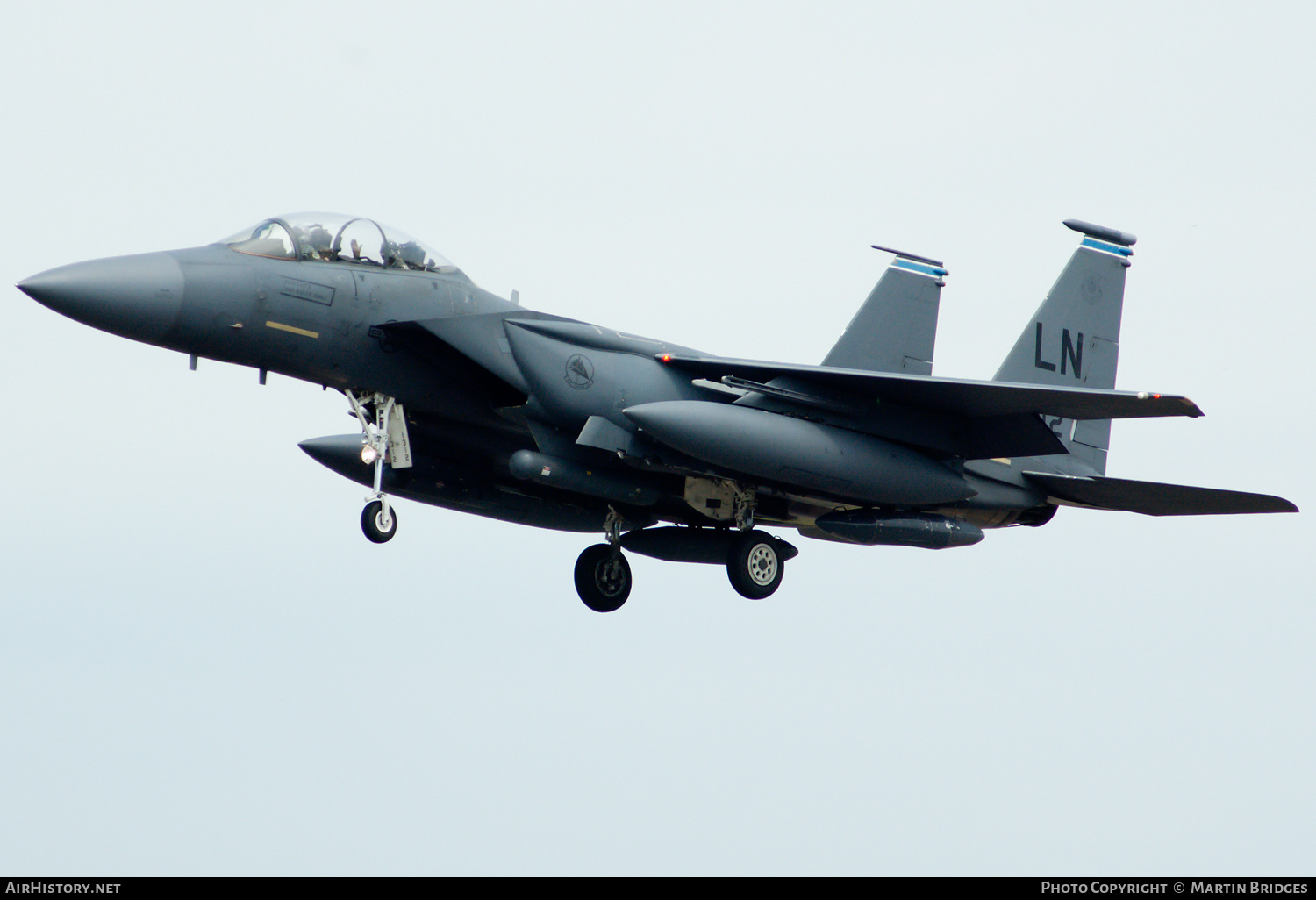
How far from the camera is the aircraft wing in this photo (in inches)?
612

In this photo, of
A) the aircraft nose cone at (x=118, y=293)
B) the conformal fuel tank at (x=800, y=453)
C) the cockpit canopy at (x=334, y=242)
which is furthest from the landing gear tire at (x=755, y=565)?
the aircraft nose cone at (x=118, y=293)

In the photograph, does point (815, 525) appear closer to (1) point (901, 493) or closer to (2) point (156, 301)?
(1) point (901, 493)

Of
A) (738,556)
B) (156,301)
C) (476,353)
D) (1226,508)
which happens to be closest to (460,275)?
(476,353)

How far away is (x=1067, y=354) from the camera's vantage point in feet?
64.6

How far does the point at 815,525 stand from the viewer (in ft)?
61.5

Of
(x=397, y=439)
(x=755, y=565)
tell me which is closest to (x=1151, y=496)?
(x=755, y=565)

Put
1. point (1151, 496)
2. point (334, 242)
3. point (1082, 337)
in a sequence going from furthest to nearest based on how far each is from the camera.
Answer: point (1082, 337)
point (1151, 496)
point (334, 242)

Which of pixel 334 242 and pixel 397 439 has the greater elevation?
pixel 334 242

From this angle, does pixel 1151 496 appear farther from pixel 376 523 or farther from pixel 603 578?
pixel 376 523

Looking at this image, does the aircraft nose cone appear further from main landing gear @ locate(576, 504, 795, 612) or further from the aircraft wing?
main landing gear @ locate(576, 504, 795, 612)

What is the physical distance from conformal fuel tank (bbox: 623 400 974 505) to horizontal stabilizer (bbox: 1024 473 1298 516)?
5.16 feet

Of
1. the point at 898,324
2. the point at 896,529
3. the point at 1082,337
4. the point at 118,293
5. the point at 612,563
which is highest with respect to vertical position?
the point at 1082,337

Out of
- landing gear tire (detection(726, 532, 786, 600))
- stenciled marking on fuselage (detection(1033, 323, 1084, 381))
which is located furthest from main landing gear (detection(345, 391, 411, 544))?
stenciled marking on fuselage (detection(1033, 323, 1084, 381))

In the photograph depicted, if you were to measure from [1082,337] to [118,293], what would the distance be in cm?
1164
